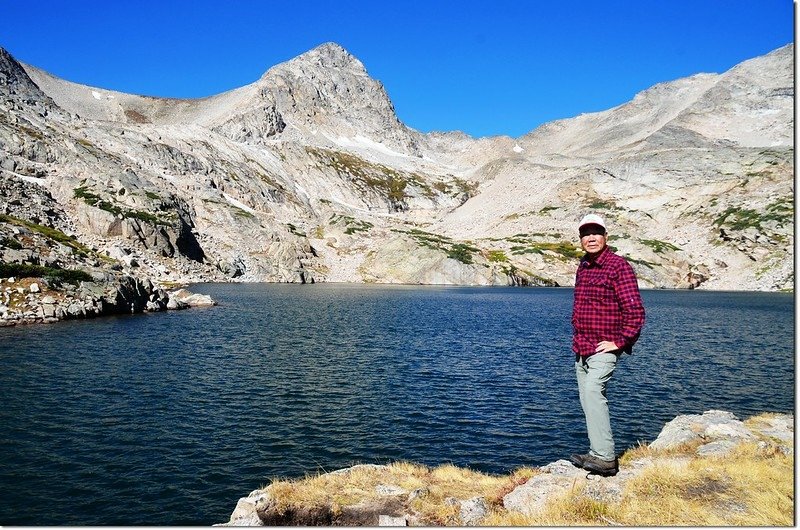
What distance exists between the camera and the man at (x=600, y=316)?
39.3 feet

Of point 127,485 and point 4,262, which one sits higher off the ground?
point 4,262

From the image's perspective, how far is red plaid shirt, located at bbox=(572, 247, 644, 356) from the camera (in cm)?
1192

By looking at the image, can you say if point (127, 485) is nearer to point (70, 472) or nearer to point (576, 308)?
point (70, 472)

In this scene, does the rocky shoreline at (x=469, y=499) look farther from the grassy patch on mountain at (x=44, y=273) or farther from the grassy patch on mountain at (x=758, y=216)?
the grassy patch on mountain at (x=758, y=216)

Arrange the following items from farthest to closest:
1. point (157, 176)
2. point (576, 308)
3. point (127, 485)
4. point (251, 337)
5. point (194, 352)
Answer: point (157, 176) → point (251, 337) → point (194, 352) → point (127, 485) → point (576, 308)

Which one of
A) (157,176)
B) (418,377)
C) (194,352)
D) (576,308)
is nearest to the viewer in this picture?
(576,308)

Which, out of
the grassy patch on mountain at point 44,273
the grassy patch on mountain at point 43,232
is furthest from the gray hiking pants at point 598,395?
the grassy patch on mountain at point 43,232

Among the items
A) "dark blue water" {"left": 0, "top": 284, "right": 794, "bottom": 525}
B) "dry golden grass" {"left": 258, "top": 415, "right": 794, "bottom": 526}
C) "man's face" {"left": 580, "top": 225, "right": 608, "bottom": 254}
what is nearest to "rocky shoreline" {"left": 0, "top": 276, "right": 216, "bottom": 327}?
"dark blue water" {"left": 0, "top": 284, "right": 794, "bottom": 525}

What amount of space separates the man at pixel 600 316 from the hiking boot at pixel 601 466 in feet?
2.68

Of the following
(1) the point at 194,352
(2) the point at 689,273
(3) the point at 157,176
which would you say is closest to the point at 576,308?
(1) the point at 194,352

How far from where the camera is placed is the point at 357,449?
23.7m

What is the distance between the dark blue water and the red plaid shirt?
11.4 metres

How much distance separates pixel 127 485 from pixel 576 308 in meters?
16.9

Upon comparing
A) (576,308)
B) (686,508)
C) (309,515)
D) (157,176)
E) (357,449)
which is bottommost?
(357,449)
